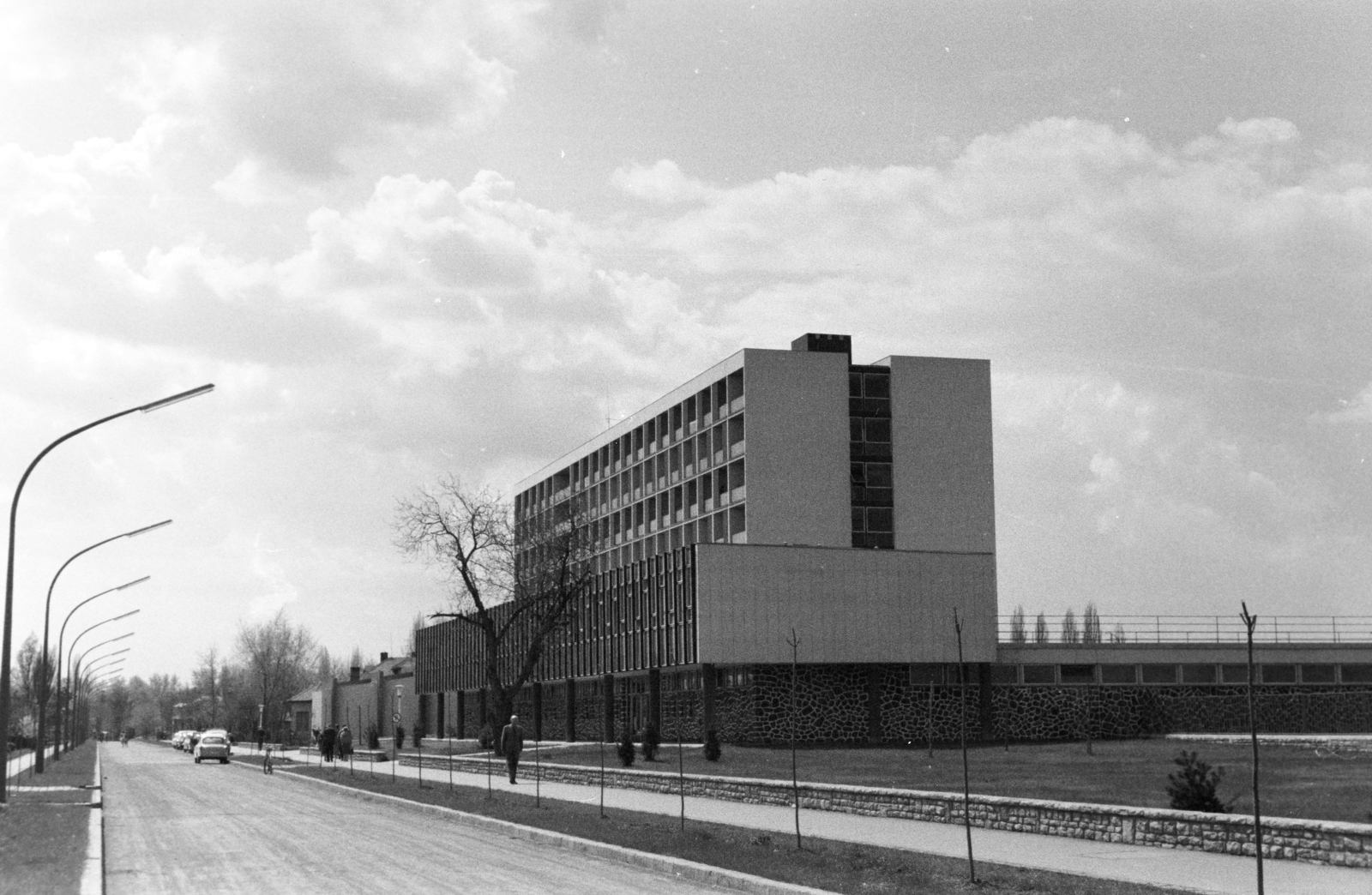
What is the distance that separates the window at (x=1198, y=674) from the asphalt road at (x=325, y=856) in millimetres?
34961

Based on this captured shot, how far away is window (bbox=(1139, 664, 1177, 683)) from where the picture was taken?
189 ft

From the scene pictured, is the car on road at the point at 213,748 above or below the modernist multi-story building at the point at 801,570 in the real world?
below

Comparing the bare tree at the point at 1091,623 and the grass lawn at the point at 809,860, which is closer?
the grass lawn at the point at 809,860

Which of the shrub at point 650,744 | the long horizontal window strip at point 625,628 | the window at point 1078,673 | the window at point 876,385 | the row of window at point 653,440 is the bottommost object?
the shrub at point 650,744

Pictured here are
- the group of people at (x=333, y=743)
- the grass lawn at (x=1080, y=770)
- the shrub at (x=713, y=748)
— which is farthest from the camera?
the group of people at (x=333, y=743)

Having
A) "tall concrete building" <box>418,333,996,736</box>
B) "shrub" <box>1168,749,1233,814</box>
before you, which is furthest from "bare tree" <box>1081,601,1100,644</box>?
"shrub" <box>1168,749,1233,814</box>

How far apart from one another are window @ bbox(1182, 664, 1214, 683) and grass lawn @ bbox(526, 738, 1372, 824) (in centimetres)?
731

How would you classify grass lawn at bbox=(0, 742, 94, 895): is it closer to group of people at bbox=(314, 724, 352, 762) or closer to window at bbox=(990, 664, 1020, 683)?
group of people at bbox=(314, 724, 352, 762)

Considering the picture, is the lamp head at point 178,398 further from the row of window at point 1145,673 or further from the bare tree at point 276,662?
the bare tree at point 276,662

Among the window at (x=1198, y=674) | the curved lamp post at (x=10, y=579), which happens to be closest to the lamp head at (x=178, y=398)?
the curved lamp post at (x=10, y=579)

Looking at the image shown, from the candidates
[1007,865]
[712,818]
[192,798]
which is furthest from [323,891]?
[192,798]

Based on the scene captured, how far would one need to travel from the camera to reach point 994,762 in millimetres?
37344

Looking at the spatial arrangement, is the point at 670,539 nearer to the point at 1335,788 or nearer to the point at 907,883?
the point at 1335,788

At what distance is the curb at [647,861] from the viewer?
623 inches
